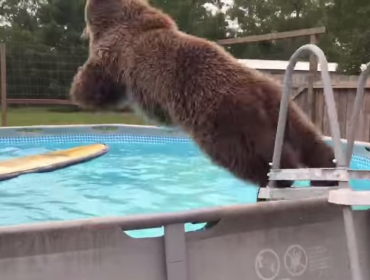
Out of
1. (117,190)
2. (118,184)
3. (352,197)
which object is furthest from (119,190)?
(352,197)

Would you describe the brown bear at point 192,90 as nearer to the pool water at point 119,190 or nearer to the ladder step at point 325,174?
the ladder step at point 325,174

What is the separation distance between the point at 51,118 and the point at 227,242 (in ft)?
42.5

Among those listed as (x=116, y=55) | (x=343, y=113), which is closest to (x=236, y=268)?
(x=116, y=55)

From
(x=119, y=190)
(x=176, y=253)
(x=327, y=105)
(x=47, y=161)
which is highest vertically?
(x=327, y=105)

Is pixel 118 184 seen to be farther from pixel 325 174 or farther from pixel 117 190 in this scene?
pixel 325 174

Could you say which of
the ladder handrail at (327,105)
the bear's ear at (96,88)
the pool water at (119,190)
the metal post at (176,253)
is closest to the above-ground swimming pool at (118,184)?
the pool water at (119,190)

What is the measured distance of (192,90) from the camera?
2.41m

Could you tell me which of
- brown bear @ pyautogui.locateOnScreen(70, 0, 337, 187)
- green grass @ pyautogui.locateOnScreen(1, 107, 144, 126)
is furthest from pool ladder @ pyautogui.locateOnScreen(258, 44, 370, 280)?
green grass @ pyautogui.locateOnScreen(1, 107, 144, 126)

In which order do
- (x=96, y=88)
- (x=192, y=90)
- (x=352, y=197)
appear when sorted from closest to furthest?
1. (x=352, y=197)
2. (x=192, y=90)
3. (x=96, y=88)

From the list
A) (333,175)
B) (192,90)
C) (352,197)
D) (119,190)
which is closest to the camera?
(352,197)

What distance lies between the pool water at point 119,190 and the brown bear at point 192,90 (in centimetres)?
180

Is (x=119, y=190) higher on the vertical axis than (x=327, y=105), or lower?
lower

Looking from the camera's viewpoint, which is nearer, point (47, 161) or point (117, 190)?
point (117, 190)

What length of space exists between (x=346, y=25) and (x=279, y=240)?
1746 cm
